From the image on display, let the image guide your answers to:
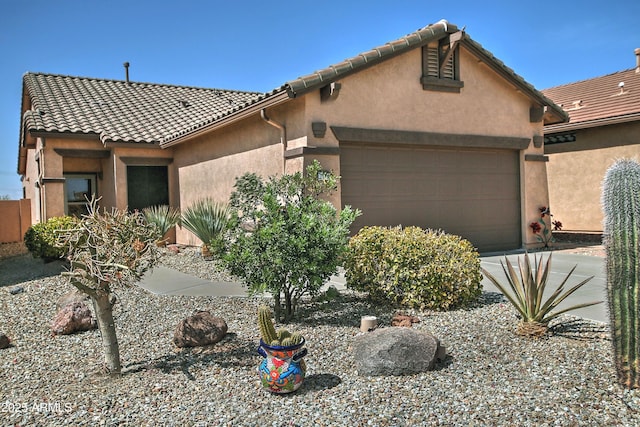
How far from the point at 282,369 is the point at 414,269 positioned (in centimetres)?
298

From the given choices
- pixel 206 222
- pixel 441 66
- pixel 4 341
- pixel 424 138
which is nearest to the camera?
pixel 4 341

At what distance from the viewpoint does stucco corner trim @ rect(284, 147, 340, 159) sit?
33.4 ft

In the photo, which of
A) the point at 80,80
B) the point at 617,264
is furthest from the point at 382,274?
the point at 80,80

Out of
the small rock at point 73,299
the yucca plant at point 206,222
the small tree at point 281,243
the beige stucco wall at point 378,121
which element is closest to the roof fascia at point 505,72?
the beige stucco wall at point 378,121

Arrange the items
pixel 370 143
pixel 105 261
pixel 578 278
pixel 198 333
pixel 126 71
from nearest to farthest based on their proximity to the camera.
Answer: pixel 105 261 < pixel 198 333 < pixel 578 278 < pixel 370 143 < pixel 126 71

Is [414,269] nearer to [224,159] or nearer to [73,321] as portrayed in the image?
[73,321]

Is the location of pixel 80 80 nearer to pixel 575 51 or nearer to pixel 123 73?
pixel 123 73

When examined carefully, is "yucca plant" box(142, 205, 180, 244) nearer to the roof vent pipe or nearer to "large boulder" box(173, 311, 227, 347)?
"large boulder" box(173, 311, 227, 347)

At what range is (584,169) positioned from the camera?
1616 cm

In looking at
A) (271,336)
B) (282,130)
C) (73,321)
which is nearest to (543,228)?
(282,130)

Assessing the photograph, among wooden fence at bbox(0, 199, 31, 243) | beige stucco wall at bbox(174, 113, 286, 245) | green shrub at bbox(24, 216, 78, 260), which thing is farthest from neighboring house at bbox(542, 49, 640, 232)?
wooden fence at bbox(0, 199, 31, 243)

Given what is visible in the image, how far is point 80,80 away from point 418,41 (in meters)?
13.8

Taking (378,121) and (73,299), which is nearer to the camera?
(73,299)

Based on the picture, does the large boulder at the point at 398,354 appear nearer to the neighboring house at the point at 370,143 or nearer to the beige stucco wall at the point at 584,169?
the neighboring house at the point at 370,143
